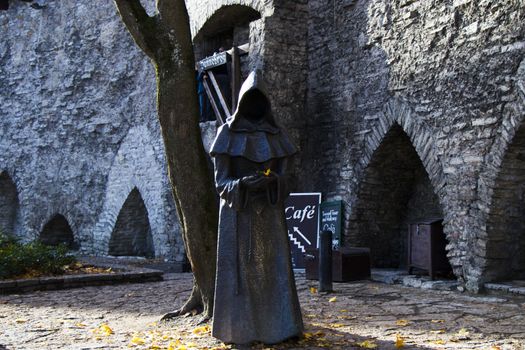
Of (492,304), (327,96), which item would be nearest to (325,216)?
(327,96)

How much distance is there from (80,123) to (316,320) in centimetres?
1033

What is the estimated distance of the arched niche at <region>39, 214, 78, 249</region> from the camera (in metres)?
15.1

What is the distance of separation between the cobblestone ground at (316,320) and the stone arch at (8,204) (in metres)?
9.63

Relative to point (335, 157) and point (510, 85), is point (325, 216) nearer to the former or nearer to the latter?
point (335, 157)

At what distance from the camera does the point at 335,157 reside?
32.1ft

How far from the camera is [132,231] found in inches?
531

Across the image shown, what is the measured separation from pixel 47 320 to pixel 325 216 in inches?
195

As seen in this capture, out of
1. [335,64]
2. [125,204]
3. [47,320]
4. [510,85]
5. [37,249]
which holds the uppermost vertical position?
[335,64]

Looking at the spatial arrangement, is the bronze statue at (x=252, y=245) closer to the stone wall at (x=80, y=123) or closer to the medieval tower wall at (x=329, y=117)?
the medieval tower wall at (x=329, y=117)

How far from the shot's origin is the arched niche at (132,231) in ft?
43.4

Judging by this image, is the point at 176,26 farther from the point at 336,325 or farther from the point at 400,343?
the point at 400,343

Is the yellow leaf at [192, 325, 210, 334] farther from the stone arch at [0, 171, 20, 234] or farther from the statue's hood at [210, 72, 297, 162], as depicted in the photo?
the stone arch at [0, 171, 20, 234]

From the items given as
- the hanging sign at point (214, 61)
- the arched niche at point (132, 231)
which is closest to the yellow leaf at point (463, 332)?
the hanging sign at point (214, 61)

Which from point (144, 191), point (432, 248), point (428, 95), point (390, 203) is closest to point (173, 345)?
point (432, 248)
